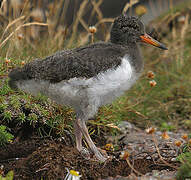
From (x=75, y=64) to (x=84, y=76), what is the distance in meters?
0.14

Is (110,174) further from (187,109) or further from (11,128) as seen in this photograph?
(187,109)

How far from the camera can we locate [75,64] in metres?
3.17

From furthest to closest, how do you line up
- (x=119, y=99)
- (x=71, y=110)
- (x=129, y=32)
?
1. (x=119, y=99)
2. (x=71, y=110)
3. (x=129, y=32)

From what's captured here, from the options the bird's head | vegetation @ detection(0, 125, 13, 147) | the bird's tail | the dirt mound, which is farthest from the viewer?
the bird's head

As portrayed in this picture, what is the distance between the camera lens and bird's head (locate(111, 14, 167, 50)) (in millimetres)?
3510

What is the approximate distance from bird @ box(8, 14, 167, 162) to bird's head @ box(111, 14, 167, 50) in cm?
11

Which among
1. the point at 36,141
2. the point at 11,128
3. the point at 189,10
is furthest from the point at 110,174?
the point at 189,10

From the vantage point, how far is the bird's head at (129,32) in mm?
3510

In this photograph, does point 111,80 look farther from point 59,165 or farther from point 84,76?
point 59,165

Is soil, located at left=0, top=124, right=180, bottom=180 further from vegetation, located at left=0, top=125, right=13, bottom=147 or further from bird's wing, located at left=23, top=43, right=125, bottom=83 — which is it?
bird's wing, located at left=23, top=43, right=125, bottom=83

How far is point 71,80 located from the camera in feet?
10.4

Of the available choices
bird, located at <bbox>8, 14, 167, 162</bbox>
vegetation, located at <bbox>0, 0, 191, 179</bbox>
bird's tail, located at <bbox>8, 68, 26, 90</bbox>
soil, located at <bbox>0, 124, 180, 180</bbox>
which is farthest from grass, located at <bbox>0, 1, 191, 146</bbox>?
soil, located at <bbox>0, 124, 180, 180</bbox>

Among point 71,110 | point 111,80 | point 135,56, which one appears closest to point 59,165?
point 111,80

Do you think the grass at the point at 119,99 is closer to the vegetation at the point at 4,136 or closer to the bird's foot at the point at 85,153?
the vegetation at the point at 4,136
